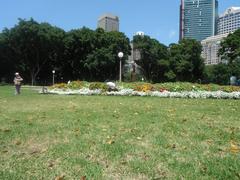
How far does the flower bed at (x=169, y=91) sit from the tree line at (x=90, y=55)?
3754cm

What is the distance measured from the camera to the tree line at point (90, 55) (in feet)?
200

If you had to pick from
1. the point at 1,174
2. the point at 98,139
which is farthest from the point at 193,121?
the point at 1,174

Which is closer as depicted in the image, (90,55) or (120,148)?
(120,148)

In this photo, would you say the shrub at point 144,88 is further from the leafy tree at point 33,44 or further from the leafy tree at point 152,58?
the leafy tree at point 152,58

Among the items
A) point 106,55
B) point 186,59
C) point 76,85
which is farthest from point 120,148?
point 186,59

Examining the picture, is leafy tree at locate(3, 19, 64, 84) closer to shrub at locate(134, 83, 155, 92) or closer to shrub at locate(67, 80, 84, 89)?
shrub at locate(67, 80, 84, 89)

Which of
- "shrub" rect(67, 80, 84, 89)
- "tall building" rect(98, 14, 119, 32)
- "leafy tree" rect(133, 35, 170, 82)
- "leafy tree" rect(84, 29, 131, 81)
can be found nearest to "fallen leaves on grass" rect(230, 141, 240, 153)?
"shrub" rect(67, 80, 84, 89)

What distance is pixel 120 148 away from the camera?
557 cm

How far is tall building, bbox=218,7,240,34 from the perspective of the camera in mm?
95938

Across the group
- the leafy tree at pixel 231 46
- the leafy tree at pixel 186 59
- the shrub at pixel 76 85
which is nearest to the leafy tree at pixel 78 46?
the leafy tree at pixel 186 59

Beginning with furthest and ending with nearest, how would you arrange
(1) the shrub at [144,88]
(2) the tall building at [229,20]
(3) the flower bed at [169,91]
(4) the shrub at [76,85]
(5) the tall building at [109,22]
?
(5) the tall building at [109,22], (2) the tall building at [229,20], (4) the shrub at [76,85], (1) the shrub at [144,88], (3) the flower bed at [169,91]

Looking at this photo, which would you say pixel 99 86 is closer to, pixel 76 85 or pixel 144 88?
pixel 76 85

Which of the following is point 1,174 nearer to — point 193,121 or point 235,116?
point 193,121

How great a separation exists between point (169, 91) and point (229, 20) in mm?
86526
